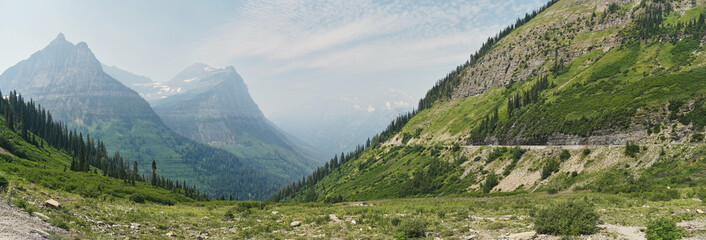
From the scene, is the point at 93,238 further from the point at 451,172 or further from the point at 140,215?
the point at 451,172

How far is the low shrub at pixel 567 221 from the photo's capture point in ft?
47.8

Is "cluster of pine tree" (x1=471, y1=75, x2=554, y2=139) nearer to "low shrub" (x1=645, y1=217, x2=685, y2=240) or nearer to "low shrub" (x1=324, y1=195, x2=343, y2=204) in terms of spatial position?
"low shrub" (x1=324, y1=195, x2=343, y2=204)

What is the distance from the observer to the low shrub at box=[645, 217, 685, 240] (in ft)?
38.1

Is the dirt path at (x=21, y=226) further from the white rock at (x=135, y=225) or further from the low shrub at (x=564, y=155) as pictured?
the low shrub at (x=564, y=155)

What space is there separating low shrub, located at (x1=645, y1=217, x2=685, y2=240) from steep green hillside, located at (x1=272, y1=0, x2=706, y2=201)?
2656 cm

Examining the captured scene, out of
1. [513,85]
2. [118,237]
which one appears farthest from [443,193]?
[513,85]

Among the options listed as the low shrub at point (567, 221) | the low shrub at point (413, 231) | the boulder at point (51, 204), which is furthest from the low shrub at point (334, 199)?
the low shrub at point (567, 221)

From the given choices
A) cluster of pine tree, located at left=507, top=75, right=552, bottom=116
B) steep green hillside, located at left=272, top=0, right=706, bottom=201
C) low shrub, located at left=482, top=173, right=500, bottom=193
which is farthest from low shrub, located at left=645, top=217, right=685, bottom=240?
cluster of pine tree, located at left=507, top=75, right=552, bottom=116

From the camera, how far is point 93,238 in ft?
45.2

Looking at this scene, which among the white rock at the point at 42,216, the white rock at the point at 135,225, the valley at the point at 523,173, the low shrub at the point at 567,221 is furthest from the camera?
the white rock at the point at 135,225

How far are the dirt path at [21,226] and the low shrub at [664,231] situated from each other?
26.2 m

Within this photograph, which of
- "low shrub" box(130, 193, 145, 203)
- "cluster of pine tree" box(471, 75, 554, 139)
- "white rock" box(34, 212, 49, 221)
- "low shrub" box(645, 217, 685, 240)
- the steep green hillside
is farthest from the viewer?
"cluster of pine tree" box(471, 75, 554, 139)

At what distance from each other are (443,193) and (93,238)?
82.8 metres

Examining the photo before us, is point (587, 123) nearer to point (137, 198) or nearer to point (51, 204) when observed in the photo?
point (51, 204)
